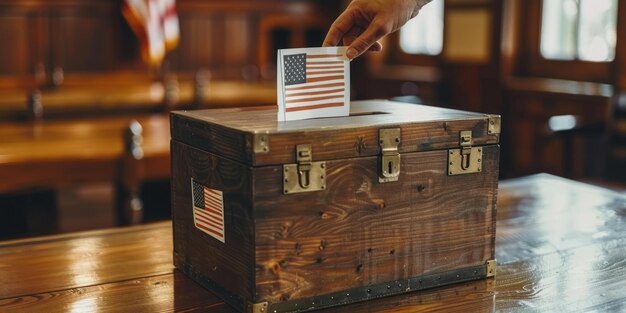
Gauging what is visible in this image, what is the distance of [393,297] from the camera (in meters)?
1.63

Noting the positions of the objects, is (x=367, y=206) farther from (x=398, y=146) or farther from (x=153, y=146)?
(x=153, y=146)

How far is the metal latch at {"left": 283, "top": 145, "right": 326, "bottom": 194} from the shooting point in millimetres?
1470

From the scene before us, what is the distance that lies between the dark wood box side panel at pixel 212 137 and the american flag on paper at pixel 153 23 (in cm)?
549

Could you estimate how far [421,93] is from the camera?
7375mm

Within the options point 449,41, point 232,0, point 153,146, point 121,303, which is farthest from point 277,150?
point 232,0

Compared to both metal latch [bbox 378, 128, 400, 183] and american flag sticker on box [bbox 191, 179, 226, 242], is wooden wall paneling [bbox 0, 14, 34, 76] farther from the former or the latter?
metal latch [bbox 378, 128, 400, 183]

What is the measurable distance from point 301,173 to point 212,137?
8.5 inches

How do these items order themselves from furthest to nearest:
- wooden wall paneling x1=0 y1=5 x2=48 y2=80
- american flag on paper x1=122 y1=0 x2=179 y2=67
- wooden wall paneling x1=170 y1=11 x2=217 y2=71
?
wooden wall paneling x1=170 y1=11 x2=217 y2=71, wooden wall paneling x1=0 y1=5 x2=48 y2=80, american flag on paper x1=122 y1=0 x2=179 y2=67

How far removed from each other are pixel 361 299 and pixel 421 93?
5.92 m

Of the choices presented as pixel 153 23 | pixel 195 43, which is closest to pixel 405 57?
pixel 195 43

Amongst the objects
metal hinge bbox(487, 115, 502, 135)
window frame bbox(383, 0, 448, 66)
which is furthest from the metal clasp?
window frame bbox(383, 0, 448, 66)

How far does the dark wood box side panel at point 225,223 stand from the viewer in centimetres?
147

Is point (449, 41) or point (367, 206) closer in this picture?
point (367, 206)

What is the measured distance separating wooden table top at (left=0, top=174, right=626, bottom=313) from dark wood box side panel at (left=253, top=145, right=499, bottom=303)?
69mm
